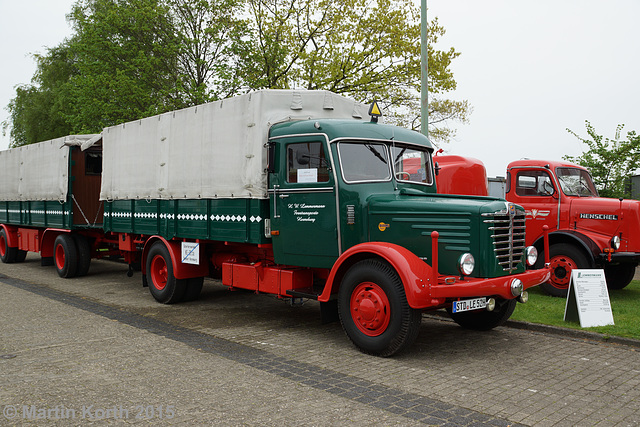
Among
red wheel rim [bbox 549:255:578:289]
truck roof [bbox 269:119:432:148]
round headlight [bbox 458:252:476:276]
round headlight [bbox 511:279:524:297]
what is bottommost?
red wheel rim [bbox 549:255:578:289]

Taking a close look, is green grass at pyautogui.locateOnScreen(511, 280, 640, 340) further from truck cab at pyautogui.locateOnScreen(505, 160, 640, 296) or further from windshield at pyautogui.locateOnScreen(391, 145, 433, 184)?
windshield at pyautogui.locateOnScreen(391, 145, 433, 184)

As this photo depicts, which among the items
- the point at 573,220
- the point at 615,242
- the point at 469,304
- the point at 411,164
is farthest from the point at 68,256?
the point at 615,242

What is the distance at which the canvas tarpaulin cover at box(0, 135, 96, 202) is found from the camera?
41.9 ft

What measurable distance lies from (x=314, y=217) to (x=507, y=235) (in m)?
2.39

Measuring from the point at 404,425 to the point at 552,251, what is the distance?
717 cm

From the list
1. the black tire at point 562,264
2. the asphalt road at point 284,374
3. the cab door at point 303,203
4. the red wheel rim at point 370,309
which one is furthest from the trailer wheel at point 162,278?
the black tire at point 562,264

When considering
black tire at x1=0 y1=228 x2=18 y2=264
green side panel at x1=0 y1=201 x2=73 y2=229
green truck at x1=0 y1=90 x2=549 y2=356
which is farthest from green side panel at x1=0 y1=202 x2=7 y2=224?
green truck at x1=0 y1=90 x2=549 y2=356

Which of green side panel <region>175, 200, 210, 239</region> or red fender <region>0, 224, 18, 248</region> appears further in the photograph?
red fender <region>0, 224, 18, 248</region>

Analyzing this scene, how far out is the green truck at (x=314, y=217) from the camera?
6004 millimetres

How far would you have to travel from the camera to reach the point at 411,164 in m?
7.61

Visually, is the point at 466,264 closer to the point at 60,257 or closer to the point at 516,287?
the point at 516,287

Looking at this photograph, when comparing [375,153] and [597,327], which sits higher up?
[375,153]

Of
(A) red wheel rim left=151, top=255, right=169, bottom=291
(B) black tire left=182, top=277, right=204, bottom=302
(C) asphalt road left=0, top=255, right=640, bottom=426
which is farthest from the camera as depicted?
(A) red wheel rim left=151, top=255, right=169, bottom=291

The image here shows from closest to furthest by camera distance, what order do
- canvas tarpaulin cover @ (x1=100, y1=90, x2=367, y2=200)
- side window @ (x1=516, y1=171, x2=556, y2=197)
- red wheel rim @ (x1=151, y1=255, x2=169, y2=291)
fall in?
canvas tarpaulin cover @ (x1=100, y1=90, x2=367, y2=200), red wheel rim @ (x1=151, y1=255, x2=169, y2=291), side window @ (x1=516, y1=171, x2=556, y2=197)
